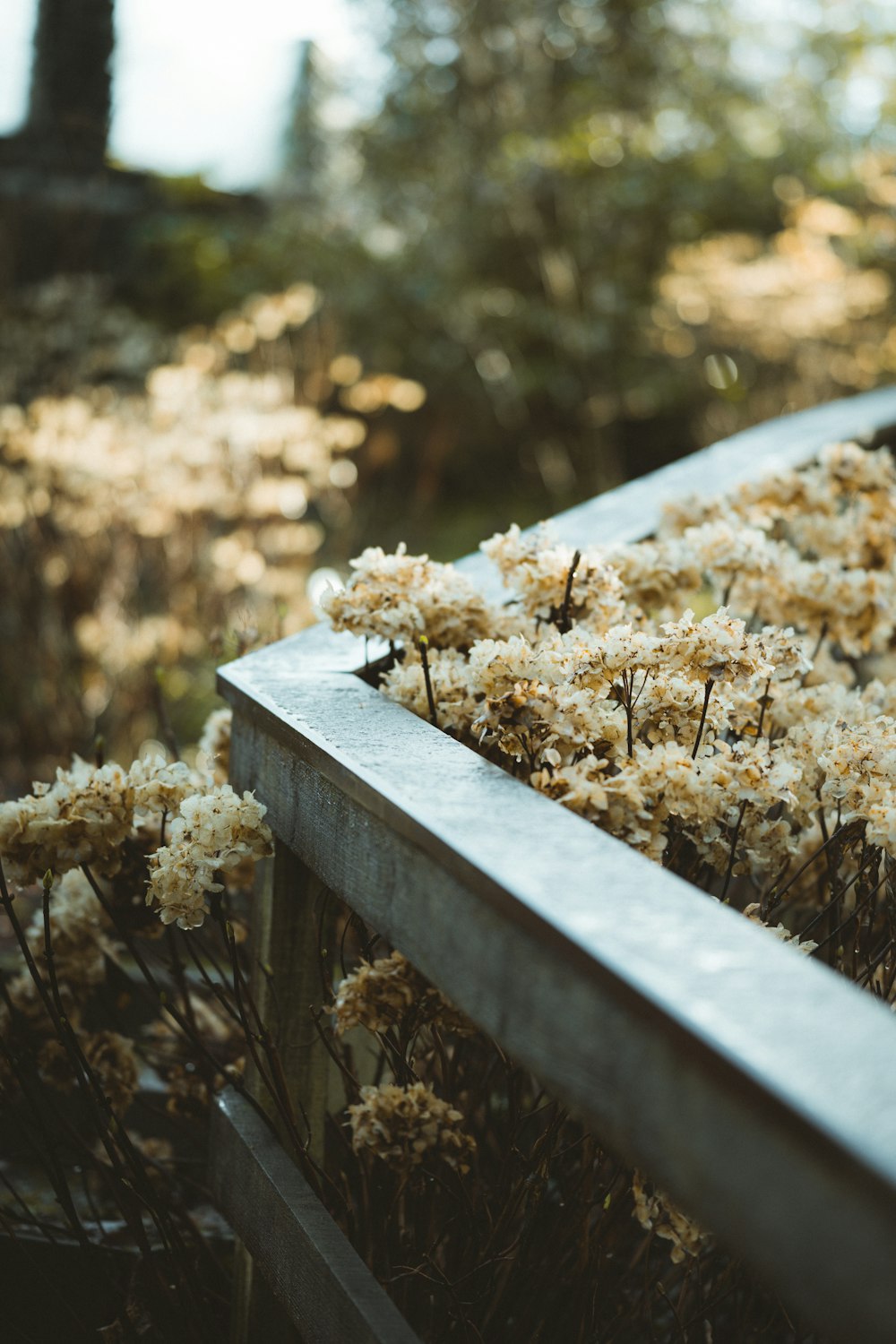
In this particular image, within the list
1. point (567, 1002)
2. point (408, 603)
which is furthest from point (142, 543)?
point (567, 1002)

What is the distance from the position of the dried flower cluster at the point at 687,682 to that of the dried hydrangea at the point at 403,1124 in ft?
1.53

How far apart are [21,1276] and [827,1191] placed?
180 centimetres

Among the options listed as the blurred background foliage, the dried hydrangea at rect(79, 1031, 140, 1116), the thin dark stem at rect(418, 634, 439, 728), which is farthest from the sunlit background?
the thin dark stem at rect(418, 634, 439, 728)

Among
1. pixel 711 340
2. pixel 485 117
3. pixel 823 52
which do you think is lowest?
pixel 711 340

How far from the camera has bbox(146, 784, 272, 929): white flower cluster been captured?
4.75 feet

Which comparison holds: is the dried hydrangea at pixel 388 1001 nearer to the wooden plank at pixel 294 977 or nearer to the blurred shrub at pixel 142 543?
the wooden plank at pixel 294 977

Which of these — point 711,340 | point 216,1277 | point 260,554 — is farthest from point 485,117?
point 216,1277

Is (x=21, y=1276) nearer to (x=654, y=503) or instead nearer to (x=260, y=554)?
(x=654, y=503)

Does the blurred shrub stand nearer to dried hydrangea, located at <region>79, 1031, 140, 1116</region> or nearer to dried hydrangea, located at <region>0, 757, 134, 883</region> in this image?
dried hydrangea, located at <region>79, 1031, 140, 1116</region>

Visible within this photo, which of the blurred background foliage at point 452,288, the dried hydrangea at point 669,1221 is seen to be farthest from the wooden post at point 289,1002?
the blurred background foliage at point 452,288

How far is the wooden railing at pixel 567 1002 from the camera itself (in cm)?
76

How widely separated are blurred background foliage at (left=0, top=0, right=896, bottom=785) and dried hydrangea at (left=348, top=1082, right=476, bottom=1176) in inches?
120

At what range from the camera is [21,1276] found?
2021mm

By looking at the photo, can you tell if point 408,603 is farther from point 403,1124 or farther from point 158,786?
point 403,1124
